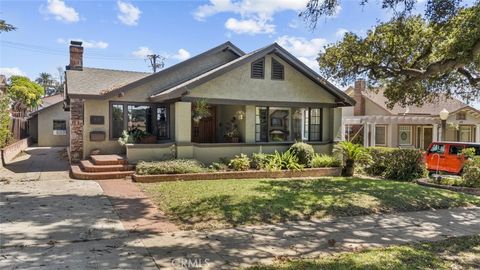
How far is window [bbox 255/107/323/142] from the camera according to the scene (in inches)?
640

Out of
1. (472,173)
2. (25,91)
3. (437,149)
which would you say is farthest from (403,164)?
(25,91)

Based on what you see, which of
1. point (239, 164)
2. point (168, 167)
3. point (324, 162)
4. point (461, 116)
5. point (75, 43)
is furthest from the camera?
point (461, 116)

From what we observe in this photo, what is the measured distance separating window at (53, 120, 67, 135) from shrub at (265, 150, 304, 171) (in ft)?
67.5

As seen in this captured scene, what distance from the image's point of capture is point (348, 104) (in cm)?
1672

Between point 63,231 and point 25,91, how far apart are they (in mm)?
27974

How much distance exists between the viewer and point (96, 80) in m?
16.8

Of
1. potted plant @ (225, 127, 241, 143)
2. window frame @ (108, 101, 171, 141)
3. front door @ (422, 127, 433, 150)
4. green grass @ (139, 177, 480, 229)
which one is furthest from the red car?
front door @ (422, 127, 433, 150)

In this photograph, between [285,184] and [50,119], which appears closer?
[285,184]

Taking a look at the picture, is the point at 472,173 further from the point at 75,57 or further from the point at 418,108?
the point at 75,57

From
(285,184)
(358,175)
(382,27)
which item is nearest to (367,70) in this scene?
→ (382,27)

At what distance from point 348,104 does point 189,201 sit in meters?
10.7

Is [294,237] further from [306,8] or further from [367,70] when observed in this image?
[367,70]

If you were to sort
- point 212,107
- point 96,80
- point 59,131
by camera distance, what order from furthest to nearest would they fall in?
point 59,131, point 212,107, point 96,80

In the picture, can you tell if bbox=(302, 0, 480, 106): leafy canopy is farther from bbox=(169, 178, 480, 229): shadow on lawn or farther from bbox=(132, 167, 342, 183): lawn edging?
bbox=(169, 178, 480, 229): shadow on lawn
